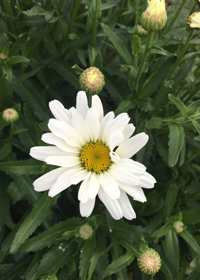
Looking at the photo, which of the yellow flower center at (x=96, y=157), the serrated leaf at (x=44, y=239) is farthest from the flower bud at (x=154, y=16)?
the serrated leaf at (x=44, y=239)

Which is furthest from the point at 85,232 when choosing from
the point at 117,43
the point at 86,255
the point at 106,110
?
the point at 117,43

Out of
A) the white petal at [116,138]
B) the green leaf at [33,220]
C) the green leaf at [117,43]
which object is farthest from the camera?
the green leaf at [117,43]

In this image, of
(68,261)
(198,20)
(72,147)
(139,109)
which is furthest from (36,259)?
(198,20)

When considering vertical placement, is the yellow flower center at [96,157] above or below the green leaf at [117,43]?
below

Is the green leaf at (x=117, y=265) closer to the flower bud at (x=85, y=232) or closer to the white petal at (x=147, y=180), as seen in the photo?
the flower bud at (x=85, y=232)

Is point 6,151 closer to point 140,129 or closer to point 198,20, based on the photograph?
point 140,129

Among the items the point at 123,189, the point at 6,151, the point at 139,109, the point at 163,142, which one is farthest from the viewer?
the point at 163,142

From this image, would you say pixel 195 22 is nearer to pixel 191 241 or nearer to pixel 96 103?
pixel 96 103
